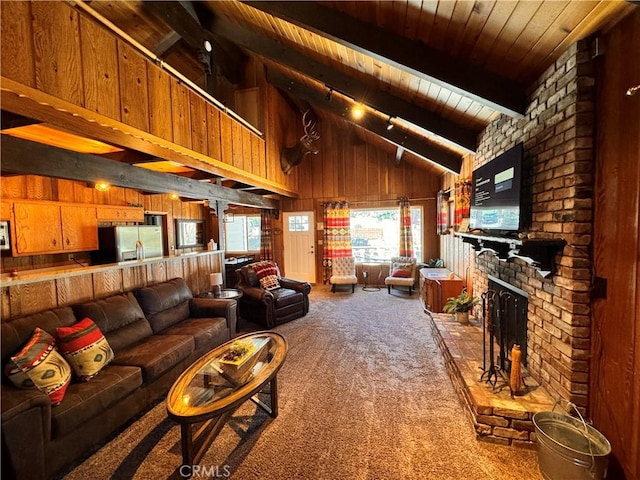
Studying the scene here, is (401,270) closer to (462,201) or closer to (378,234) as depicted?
(378,234)

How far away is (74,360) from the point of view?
188 cm

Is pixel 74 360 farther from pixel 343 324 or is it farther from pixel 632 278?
pixel 632 278

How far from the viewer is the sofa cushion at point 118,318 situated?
7.52 ft

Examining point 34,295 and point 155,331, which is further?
point 155,331

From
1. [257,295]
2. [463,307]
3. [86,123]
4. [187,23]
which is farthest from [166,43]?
[463,307]

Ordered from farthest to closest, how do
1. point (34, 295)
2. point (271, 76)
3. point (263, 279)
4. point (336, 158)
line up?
point (336, 158)
point (271, 76)
point (263, 279)
point (34, 295)

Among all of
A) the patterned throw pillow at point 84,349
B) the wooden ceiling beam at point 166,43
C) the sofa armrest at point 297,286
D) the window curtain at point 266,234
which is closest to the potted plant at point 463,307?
the sofa armrest at point 297,286

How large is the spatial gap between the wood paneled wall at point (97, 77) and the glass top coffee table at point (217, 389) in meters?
2.12

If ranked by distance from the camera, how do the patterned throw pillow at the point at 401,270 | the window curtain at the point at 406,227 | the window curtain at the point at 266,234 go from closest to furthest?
the patterned throw pillow at the point at 401,270
the window curtain at the point at 406,227
the window curtain at the point at 266,234

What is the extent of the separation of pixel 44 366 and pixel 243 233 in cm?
627

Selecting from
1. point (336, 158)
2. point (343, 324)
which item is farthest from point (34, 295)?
point (336, 158)

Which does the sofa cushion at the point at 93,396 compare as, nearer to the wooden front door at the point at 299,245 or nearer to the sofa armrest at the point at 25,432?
the sofa armrest at the point at 25,432

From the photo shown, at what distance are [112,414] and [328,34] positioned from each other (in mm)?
3301

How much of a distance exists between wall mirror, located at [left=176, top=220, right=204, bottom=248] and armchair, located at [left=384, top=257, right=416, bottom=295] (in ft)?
17.0
